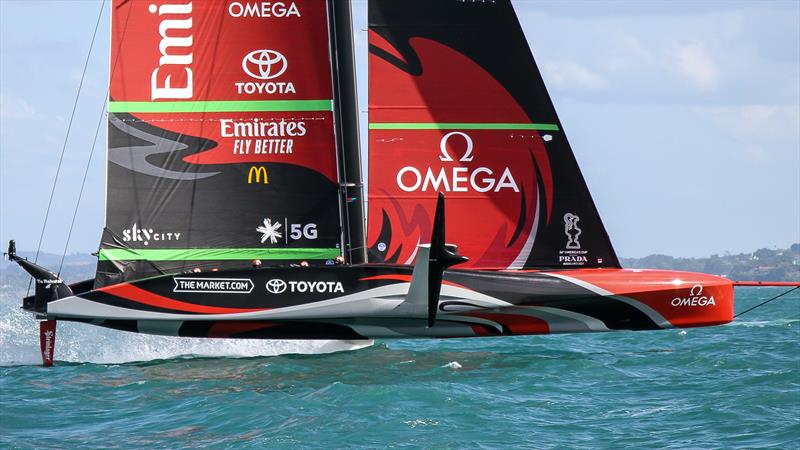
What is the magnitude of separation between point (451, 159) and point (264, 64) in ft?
9.21

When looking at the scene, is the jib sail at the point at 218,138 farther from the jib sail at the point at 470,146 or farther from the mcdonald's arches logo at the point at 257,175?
the jib sail at the point at 470,146

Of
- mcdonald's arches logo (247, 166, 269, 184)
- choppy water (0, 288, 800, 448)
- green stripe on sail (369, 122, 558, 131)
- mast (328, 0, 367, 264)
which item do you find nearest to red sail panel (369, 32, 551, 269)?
green stripe on sail (369, 122, 558, 131)

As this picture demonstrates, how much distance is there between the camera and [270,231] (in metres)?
15.6

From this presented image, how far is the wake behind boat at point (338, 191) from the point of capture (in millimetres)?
14789

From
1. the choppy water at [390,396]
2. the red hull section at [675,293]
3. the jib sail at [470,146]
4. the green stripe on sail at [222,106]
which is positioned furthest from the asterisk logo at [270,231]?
the red hull section at [675,293]

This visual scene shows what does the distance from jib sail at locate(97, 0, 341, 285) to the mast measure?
0.11 meters

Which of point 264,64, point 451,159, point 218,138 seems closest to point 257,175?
point 218,138

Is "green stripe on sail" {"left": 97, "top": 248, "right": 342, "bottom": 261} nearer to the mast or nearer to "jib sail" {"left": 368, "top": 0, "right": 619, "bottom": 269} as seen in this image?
the mast

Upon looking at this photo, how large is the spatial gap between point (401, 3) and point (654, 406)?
607cm

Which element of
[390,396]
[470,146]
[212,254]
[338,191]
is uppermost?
[470,146]

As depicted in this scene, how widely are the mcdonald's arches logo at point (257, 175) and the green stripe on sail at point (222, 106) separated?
2.52 feet

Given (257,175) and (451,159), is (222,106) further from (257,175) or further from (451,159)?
(451,159)

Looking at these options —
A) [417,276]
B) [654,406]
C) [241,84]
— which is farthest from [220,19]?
[654,406]

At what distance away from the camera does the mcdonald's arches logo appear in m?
15.6
